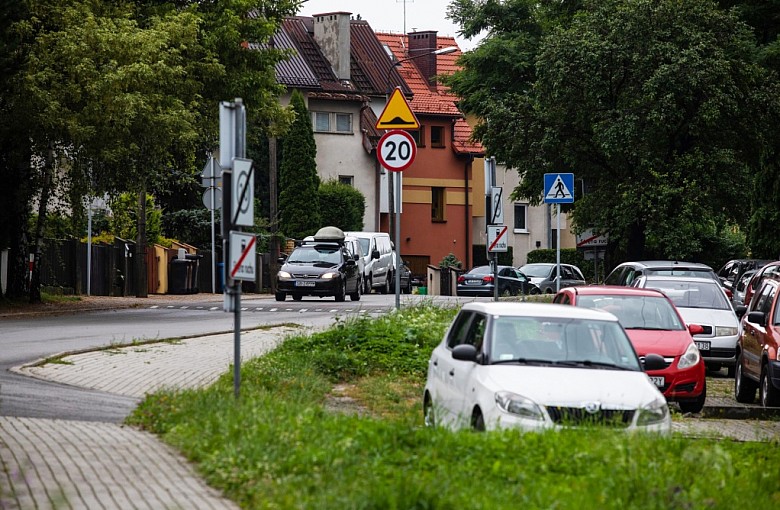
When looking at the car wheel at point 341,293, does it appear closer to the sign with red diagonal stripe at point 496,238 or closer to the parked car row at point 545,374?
the sign with red diagonal stripe at point 496,238

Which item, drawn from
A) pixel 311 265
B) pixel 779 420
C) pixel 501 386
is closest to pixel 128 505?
pixel 501 386

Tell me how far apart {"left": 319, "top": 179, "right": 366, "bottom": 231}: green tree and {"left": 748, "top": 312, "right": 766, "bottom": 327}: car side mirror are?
47375 millimetres

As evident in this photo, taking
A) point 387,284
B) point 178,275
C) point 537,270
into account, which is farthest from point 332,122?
point 178,275

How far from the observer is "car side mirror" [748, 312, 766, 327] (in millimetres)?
17500

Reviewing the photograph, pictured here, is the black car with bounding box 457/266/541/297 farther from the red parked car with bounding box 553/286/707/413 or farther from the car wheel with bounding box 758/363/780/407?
the car wheel with bounding box 758/363/780/407

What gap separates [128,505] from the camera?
812cm

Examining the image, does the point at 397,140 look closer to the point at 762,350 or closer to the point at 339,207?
the point at 762,350

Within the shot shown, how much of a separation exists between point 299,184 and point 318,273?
77.9ft

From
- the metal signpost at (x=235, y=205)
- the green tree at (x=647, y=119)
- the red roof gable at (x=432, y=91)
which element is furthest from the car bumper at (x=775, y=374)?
the red roof gable at (x=432, y=91)

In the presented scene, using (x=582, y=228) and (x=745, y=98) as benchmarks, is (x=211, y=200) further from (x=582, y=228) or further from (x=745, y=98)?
(x=745, y=98)

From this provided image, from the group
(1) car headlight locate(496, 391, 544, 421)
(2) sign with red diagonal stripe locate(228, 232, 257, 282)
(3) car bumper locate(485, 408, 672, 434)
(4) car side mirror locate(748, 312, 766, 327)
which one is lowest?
(3) car bumper locate(485, 408, 672, 434)

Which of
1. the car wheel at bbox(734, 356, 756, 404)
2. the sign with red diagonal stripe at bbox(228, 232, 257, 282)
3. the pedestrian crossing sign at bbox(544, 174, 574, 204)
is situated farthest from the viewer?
the pedestrian crossing sign at bbox(544, 174, 574, 204)

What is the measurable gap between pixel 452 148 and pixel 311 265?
37.7 meters

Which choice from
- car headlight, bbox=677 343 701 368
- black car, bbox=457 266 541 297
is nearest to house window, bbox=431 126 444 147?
black car, bbox=457 266 541 297
